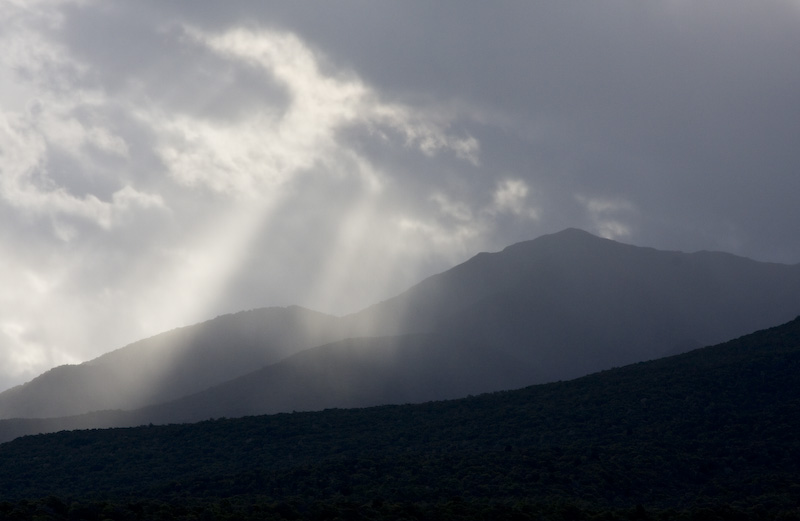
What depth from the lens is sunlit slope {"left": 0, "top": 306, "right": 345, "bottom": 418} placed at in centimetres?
15612

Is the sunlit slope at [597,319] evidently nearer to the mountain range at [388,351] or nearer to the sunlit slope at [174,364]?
the mountain range at [388,351]

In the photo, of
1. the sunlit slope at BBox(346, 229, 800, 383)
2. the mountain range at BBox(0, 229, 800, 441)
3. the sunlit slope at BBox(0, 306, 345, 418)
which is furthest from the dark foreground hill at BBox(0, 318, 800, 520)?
the sunlit slope at BBox(346, 229, 800, 383)

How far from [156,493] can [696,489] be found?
31102 mm

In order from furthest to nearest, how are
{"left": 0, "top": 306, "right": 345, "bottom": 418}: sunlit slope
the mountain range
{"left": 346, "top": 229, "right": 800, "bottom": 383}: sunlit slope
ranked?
{"left": 346, "top": 229, "right": 800, "bottom": 383}: sunlit slope, {"left": 0, "top": 306, "right": 345, "bottom": 418}: sunlit slope, the mountain range

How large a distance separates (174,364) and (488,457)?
132 meters

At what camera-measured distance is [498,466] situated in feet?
153

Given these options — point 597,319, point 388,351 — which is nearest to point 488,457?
point 388,351

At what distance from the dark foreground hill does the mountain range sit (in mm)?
58836

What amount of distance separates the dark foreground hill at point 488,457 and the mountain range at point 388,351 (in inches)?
2316

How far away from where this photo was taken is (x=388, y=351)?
151250 mm

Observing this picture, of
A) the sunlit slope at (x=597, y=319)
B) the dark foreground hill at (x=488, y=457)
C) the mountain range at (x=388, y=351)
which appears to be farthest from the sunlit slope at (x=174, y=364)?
the dark foreground hill at (x=488, y=457)

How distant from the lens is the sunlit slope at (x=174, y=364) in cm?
15612

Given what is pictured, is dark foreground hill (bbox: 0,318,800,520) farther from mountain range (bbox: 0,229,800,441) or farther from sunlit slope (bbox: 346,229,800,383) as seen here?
sunlit slope (bbox: 346,229,800,383)

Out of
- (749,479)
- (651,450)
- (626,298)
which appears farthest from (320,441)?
(626,298)
